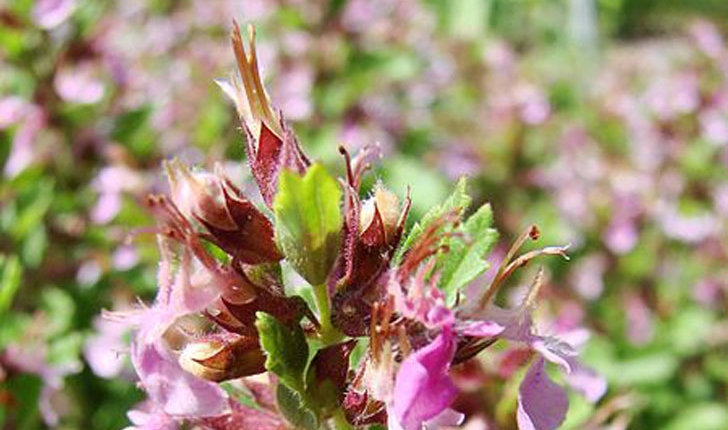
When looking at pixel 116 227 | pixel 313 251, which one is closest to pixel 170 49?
pixel 116 227

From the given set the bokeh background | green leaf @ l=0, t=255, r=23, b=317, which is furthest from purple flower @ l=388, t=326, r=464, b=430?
green leaf @ l=0, t=255, r=23, b=317

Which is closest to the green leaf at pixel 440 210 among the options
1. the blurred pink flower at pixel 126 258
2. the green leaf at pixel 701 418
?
the blurred pink flower at pixel 126 258

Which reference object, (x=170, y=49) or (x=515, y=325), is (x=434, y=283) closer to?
(x=515, y=325)

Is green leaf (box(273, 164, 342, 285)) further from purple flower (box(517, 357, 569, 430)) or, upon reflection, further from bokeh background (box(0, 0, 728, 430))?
bokeh background (box(0, 0, 728, 430))

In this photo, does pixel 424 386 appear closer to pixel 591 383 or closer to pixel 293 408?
pixel 293 408

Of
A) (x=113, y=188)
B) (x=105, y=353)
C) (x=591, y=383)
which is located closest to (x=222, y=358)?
(x=591, y=383)

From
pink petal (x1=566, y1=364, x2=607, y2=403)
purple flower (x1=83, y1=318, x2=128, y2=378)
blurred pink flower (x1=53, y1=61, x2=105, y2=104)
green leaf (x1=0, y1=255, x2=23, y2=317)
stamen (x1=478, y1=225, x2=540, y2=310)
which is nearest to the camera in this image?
stamen (x1=478, y1=225, x2=540, y2=310)
